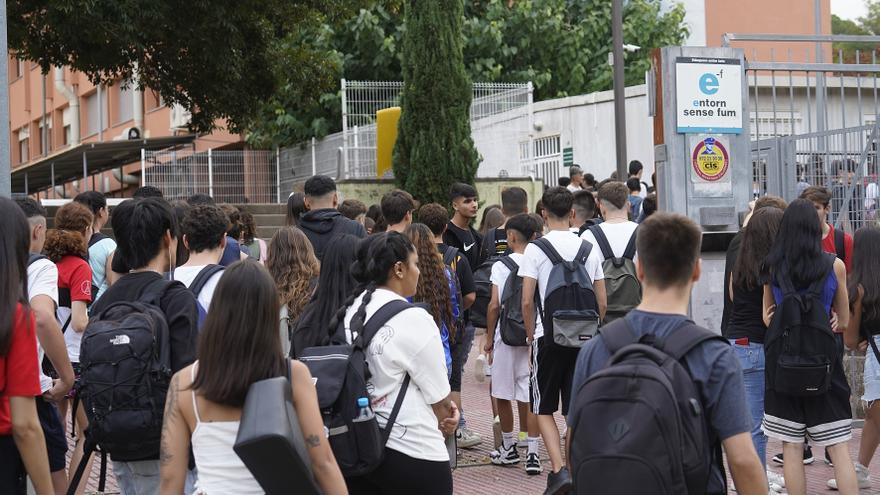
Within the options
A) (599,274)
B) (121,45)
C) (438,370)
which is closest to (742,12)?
(121,45)

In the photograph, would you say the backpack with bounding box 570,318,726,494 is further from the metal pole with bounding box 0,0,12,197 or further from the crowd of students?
the metal pole with bounding box 0,0,12,197

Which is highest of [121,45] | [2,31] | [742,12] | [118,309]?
[742,12]

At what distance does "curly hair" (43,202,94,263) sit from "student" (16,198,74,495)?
1.08 m

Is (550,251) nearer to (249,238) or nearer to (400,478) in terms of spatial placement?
(249,238)

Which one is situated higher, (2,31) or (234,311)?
(2,31)

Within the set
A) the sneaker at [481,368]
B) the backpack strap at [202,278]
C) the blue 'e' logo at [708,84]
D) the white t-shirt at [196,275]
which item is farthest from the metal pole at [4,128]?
the sneaker at [481,368]

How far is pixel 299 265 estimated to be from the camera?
7.18 meters

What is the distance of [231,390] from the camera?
12.6 feet

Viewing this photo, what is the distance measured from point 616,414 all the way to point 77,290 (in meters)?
4.79

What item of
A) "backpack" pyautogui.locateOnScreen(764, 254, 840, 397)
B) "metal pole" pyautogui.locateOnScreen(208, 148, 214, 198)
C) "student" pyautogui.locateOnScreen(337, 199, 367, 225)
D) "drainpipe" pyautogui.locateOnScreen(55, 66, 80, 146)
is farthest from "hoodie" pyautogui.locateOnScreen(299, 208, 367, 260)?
"drainpipe" pyautogui.locateOnScreen(55, 66, 80, 146)

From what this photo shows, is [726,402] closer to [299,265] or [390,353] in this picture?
[390,353]

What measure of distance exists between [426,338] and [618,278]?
3660mm

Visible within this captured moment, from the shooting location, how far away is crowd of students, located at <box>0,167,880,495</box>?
362 centimetres

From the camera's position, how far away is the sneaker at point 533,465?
8.92 meters
